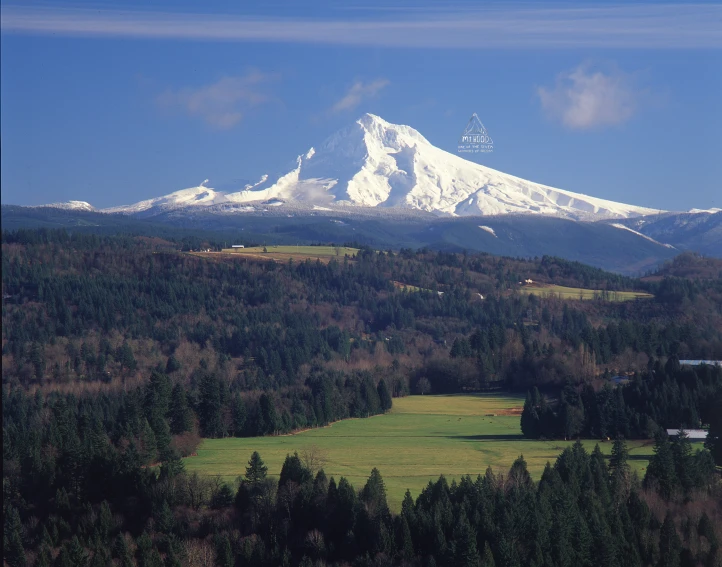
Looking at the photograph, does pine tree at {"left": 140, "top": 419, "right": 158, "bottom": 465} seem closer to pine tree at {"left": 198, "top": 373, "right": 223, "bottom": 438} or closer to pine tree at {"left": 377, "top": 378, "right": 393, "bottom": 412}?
pine tree at {"left": 198, "top": 373, "right": 223, "bottom": 438}

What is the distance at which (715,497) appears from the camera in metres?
45.1

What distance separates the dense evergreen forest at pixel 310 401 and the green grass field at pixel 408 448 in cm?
169

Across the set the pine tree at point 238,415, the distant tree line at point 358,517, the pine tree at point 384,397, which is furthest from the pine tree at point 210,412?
the distant tree line at point 358,517

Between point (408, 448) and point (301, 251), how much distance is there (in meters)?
110

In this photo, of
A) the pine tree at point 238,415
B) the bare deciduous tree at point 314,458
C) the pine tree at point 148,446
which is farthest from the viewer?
the pine tree at point 238,415

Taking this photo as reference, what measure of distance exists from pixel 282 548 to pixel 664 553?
13.6 metres

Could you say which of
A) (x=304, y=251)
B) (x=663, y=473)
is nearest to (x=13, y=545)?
(x=663, y=473)

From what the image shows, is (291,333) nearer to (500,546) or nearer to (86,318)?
(86,318)

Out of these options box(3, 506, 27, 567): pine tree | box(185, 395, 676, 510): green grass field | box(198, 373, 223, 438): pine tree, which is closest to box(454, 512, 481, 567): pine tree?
box(185, 395, 676, 510): green grass field

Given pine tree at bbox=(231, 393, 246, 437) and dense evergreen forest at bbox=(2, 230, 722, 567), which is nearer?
dense evergreen forest at bbox=(2, 230, 722, 567)

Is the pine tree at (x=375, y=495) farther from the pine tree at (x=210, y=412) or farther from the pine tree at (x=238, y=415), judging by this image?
the pine tree at (x=210, y=412)

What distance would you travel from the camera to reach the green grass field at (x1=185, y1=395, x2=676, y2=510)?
49938mm

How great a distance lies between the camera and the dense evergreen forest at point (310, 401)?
42.1 meters

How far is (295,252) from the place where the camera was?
164 m
